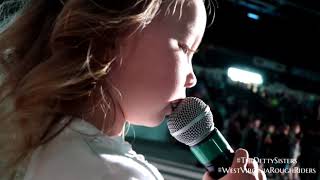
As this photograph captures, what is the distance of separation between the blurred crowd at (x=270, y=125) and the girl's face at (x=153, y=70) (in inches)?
35.7

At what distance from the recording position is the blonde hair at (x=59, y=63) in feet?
2.06

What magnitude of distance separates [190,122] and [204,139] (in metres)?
0.03

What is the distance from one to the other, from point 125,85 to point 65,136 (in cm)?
10

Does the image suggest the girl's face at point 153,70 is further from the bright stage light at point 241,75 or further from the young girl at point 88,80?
the bright stage light at point 241,75

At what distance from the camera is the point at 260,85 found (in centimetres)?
925

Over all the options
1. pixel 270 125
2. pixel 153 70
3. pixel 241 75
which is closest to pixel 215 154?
pixel 153 70

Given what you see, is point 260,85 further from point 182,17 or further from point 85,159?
point 85,159

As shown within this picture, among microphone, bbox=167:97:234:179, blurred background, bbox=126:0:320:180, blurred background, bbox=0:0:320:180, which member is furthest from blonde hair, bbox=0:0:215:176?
blurred background, bbox=0:0:320:180

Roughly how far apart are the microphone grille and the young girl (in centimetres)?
2

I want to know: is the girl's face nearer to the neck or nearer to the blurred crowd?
the neck

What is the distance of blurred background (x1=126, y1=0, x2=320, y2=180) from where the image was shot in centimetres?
520

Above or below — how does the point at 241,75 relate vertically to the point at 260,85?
above

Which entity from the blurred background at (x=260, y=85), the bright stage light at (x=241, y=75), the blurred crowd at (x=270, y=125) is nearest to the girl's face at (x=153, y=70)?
the blurred crowd at (x=270, y=125)

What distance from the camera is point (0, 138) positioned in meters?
0.67
